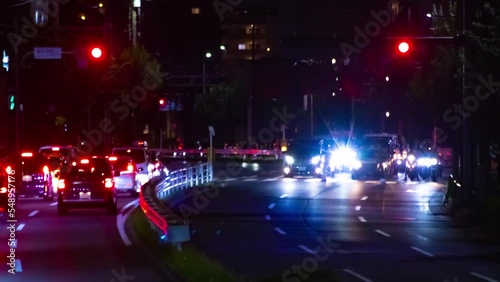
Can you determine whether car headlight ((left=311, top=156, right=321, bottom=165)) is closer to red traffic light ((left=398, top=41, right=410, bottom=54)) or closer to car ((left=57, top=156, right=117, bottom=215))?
car ((left=57, top=156, right=117, bottom=215))

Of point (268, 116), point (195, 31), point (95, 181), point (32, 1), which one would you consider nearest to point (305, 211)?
point (95, 181)

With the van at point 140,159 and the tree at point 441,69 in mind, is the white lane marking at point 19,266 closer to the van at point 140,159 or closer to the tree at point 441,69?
the van at point 140,159

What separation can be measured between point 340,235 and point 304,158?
33.0 meters

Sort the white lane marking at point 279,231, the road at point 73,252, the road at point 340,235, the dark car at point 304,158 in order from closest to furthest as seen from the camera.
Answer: the road at point 73,252, the road at point 340,235, the white lane marking at point 279,231, the dark car at point 304,158

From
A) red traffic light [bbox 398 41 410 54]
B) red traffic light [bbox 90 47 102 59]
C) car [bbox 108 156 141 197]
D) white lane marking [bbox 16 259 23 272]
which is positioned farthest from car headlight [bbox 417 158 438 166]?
white lane marking [bbox 16 259 23 272]

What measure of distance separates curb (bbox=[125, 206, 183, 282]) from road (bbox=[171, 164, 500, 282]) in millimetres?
1323

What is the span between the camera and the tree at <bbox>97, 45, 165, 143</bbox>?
215 feet

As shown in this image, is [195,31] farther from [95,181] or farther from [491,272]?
[491,272]

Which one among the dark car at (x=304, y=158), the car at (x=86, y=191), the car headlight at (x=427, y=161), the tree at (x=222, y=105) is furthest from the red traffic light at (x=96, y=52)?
the tree at (x=222, y=105)

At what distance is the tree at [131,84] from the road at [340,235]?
67.3 ft

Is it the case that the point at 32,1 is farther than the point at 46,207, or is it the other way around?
the point at 32,1

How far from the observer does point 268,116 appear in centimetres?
10506

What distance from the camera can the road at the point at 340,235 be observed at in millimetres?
18422

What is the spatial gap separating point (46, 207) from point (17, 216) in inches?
179
